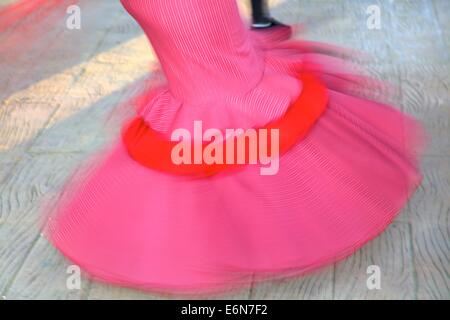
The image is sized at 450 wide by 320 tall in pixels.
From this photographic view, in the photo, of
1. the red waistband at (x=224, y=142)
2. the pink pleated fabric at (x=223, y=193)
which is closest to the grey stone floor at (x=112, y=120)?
the pink pleated fabric at (x=223, y=193)

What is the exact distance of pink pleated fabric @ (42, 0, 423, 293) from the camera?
5.36 ft

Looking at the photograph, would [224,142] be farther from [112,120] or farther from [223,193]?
[112,120]

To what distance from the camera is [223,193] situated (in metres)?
1.66

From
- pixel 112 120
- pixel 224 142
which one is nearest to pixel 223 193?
pixel 224 142

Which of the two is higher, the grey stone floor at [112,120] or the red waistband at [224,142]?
the red waistband at [224,142]

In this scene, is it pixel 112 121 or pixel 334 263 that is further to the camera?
pixel 112 121

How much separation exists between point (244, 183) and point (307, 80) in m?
0.30

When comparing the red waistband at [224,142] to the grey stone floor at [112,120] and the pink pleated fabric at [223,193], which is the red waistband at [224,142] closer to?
the pink pleated fabric at [223,193]

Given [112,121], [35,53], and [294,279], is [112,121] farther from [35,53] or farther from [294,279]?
[294,279]

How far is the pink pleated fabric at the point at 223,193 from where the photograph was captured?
163cm

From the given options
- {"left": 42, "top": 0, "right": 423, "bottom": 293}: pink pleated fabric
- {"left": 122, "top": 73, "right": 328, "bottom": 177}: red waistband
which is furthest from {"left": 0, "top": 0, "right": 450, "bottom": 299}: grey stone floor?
{"left": 122, "top": 73, "right": 328, "bottom": 177}: red waistband

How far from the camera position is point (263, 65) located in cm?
178

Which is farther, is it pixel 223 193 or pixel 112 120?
pixel 112 120

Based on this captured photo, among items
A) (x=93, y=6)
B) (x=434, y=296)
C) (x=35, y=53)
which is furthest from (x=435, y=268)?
(x=93, y=6)
